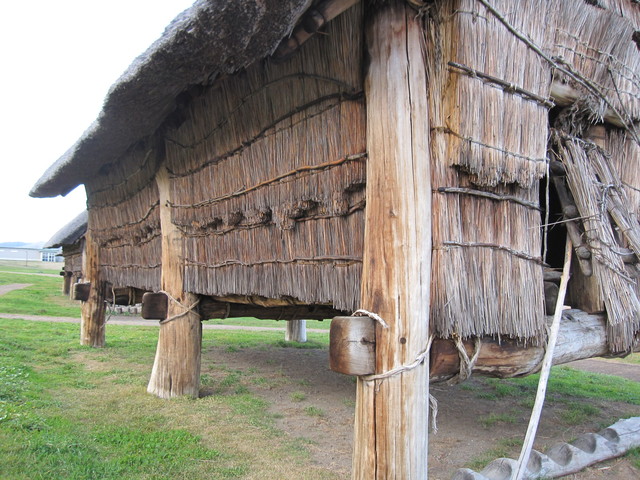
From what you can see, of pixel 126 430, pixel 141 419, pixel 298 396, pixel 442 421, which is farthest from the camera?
pixel 298 396

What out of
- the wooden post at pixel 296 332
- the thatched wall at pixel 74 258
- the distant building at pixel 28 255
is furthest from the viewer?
the distant building at pixel 28 255

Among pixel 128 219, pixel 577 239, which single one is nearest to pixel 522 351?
pixel 577 239

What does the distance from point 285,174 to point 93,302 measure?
6063 mm

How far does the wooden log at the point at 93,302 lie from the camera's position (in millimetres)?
7898

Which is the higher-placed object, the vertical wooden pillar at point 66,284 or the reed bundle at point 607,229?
the reed bundle at point 607,229

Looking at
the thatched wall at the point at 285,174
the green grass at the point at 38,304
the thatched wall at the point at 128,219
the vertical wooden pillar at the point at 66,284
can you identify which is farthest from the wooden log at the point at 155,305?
the vertical wooden pillar at the point at 66,284

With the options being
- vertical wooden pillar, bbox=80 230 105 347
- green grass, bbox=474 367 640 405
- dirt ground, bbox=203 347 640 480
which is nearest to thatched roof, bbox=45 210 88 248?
vertical wooden pillar, bbox=80 230 105 347

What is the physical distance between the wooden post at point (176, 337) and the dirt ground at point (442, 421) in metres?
0.87

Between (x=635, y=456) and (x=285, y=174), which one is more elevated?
(x=285, y=174)

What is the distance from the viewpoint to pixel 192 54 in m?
2.54

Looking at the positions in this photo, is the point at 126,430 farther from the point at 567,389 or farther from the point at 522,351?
the point at 567,389

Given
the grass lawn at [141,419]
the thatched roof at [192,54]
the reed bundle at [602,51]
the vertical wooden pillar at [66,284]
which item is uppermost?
the reed bundle at [602,51]

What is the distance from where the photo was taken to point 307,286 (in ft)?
9.58

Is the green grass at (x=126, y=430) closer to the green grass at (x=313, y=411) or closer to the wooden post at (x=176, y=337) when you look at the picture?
the wooden post at (x=176, y=337)
